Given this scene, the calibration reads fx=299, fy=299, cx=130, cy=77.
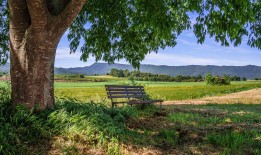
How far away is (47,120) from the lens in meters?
6.40

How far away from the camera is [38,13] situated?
20.7 ft

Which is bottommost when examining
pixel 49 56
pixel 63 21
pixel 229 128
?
pixel 229 128

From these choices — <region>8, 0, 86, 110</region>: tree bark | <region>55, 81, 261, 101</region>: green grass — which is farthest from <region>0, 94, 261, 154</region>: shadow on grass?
<region>55, 81, 261, 101</region>: green grass

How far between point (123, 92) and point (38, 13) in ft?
23.4

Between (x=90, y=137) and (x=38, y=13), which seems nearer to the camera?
(x=90, y=137)

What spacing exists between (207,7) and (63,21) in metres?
4.32

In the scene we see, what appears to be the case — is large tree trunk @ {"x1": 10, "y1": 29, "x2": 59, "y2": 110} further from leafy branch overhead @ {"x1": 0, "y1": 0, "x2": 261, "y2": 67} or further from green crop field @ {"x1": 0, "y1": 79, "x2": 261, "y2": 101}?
green crop field @ {"x1": 0, "y1": 79, "x2": 261, "y2": 101}

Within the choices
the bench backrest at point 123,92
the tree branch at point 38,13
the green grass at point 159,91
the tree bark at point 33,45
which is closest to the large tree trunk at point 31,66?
the tree bark at point 33,45

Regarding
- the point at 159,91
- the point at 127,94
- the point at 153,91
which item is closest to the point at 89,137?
the point at 127,94

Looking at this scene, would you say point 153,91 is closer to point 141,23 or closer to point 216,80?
point 216,80

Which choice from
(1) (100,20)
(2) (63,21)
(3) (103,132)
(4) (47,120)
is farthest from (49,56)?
(1) (100,20)

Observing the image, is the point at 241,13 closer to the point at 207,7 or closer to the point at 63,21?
the point at 207,7

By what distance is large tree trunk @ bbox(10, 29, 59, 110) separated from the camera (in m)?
6.52

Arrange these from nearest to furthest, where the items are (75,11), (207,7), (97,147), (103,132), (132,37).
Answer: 1. (97,147)
2. (103,132)
3. (75,11)
4. (207,7)
5. (132,37)
